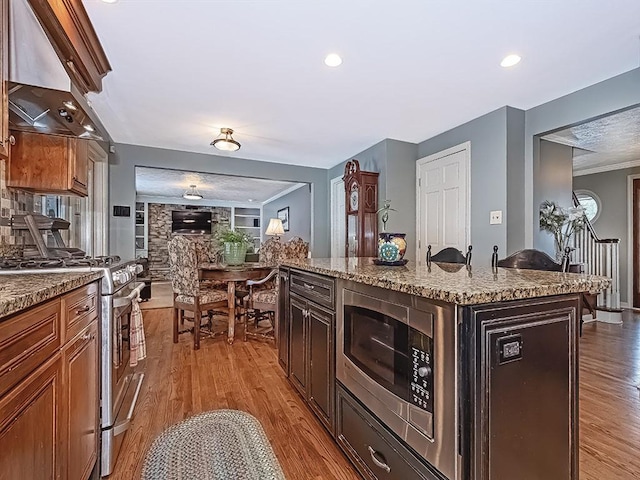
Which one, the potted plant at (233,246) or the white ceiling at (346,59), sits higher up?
the white ceiling at (346,59)

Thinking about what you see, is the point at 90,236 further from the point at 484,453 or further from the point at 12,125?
the point at 484,453

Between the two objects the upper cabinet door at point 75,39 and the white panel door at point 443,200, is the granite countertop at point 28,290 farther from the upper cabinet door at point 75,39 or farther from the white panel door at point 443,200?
the white panel door at point 443,200

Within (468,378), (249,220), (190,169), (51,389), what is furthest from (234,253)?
(249,220)

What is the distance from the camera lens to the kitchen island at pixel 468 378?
0.98 meters

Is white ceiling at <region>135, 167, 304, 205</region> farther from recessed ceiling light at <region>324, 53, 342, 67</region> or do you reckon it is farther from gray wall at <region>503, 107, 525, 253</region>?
gray wall at <region>503, 107, 525, 253</region>

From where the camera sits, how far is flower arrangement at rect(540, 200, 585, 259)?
3.75 meters

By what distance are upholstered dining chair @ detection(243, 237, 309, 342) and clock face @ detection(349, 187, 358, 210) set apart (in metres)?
0.88

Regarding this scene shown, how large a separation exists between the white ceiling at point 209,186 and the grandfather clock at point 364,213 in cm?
207

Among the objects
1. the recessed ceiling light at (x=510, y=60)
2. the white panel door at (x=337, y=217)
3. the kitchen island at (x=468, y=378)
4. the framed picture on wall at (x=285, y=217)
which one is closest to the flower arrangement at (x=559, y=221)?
the recessed ceiling light at (x=510, y=60)

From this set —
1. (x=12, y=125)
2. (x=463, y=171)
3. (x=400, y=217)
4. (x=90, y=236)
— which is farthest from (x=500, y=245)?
(x=90, y=236)

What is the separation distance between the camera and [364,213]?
4410mm

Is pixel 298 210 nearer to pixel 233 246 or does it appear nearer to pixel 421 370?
pixel 233 246

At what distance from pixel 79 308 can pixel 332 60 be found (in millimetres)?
2275

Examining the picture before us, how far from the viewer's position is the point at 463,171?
12.5ft
